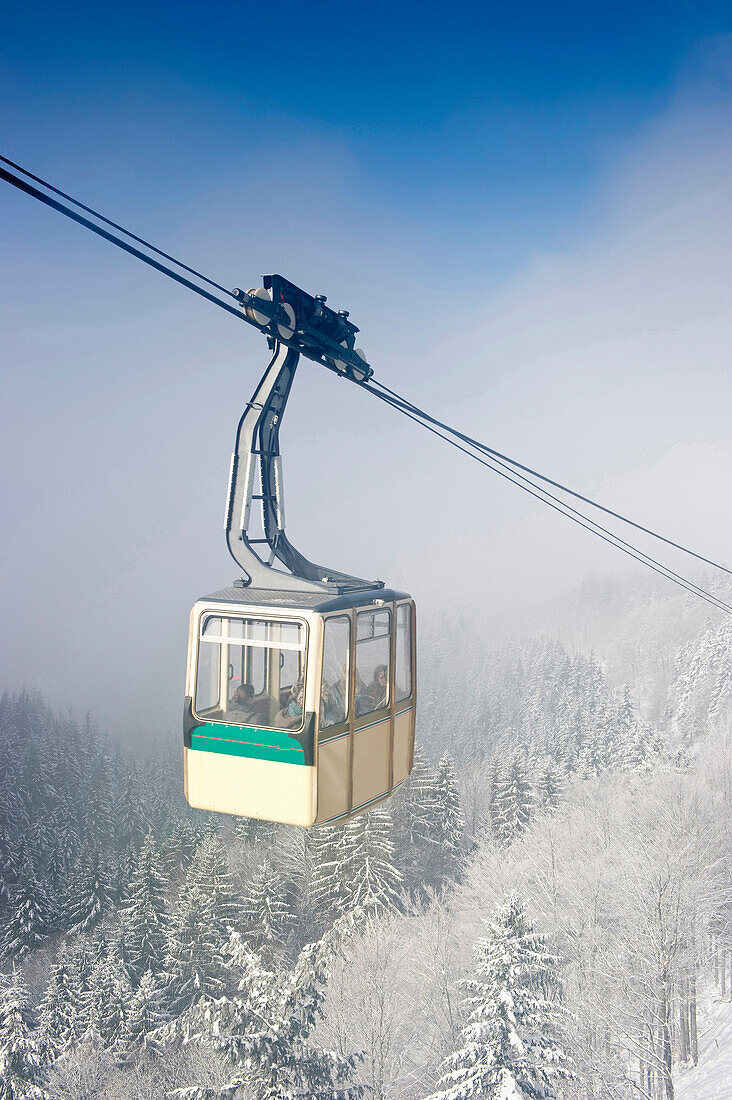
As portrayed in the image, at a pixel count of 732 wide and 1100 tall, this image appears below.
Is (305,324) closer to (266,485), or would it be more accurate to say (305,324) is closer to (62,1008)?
(266,485)

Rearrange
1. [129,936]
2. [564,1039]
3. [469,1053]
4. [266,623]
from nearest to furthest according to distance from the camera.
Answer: [266,623], [469,1053], [564,1039], [129,936]

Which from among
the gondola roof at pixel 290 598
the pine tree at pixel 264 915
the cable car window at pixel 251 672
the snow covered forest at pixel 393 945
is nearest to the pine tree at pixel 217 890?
the snow covered forest at pixel 393 945

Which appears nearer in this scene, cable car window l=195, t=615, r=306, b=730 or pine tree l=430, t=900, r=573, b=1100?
cable car window l=195, t=615, r=306, b=730

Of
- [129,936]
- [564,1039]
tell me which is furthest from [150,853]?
[564,1039]

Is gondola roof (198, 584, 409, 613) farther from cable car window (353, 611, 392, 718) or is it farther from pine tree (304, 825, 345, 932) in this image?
pine tree (304, 825, 345, 932)

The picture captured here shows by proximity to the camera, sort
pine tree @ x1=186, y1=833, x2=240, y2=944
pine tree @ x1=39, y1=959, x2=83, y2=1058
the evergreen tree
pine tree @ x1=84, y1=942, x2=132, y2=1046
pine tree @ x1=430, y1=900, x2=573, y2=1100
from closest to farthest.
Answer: pine tree @ x1=430, y1=900, x2=573, y2=1100
pine tree @ x1=39, y1=959, x2=83, y2=1058
pine tree @ x1=84, y1=942, x2=132, y2=1046
pine tree @ x1=186, y1=833, x2=240, y2=944
the evergreen tree

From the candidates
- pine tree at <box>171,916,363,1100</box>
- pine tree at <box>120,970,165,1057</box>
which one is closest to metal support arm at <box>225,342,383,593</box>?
pine tree at <box>171,916,363,1100</box>

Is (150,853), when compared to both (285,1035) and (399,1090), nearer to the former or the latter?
(399,1090)
